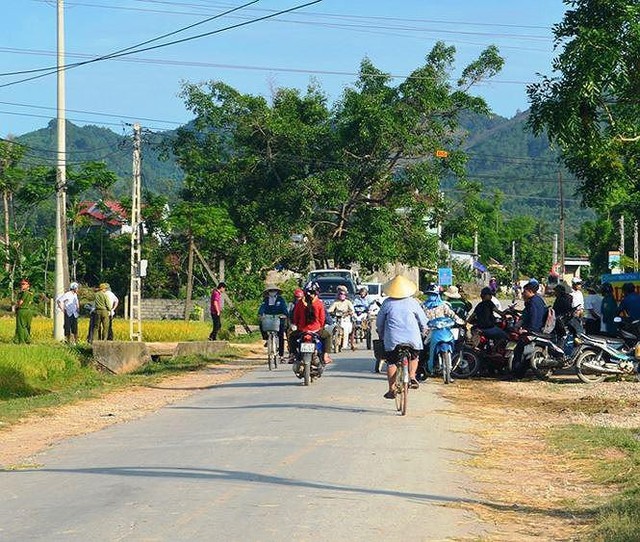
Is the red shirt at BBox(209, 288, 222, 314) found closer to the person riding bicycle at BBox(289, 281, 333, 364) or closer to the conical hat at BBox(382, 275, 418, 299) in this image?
the person riding bicycle at BBox(289, 281, 333, 364)

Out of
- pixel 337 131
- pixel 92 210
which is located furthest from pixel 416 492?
pixel 92 210

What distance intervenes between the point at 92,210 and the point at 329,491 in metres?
61.1

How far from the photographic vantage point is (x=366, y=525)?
8.61 metres

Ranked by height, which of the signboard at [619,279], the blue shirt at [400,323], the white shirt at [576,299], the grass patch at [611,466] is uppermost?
the signboard at [619,279]

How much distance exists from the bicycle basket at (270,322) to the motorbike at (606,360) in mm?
6864

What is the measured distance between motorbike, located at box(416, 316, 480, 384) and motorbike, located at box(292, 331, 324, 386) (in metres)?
2.07

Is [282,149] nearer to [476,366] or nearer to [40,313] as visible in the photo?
[40,313]

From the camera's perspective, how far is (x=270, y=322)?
25.9 metres

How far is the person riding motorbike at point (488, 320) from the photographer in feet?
76.5

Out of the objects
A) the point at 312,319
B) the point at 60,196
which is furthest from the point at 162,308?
the point at 312,319

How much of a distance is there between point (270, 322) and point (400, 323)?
9400 mm

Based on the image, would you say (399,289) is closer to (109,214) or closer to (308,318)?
(308,318)

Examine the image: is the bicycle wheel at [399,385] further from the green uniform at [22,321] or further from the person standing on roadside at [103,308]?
the green uniform at [22,321]

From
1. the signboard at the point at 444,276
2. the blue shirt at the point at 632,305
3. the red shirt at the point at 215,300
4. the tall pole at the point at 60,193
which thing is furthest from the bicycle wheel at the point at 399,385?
the signboard at the point at 444,276
